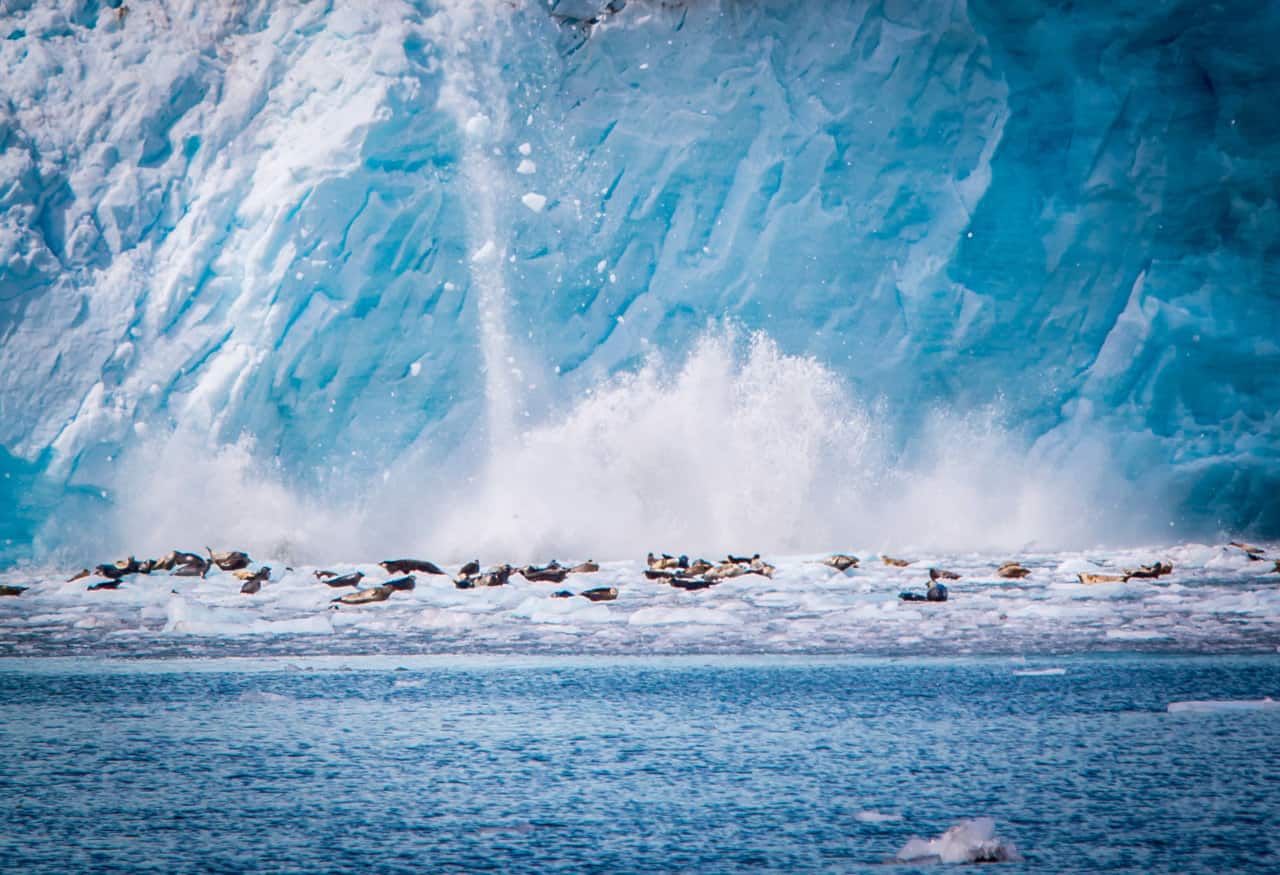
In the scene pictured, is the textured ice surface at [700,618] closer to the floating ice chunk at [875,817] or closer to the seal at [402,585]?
the seal at [402,585]

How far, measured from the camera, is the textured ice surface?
4301 mm

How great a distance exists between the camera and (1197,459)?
1037cm

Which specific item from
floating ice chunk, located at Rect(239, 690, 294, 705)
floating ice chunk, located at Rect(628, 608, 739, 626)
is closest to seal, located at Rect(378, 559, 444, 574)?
floating ice chunk, located at Rect(628, 608, 739, 626)

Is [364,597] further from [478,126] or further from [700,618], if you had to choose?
Answer: [478,126]

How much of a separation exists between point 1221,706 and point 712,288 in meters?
7.99

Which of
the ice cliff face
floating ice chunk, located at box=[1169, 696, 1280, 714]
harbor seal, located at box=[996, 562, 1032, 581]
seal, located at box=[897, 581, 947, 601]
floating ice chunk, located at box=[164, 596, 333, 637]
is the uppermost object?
the ice cliff face

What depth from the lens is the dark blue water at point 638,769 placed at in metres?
1.73

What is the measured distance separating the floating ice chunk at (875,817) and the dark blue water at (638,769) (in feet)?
0.05

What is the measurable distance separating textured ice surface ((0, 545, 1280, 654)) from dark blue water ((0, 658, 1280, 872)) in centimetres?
59

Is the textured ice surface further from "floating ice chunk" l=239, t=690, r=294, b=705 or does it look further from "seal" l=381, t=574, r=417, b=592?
"floating ice chunk" l=239, t=690, r=294, b=705

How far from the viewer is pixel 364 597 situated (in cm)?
620

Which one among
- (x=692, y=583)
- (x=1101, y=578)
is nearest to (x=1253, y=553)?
(x=1101, y=578)

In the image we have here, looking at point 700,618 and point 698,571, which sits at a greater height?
point 698,571

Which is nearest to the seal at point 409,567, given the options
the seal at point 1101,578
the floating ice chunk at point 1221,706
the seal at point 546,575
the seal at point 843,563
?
the seal at point 546,575
